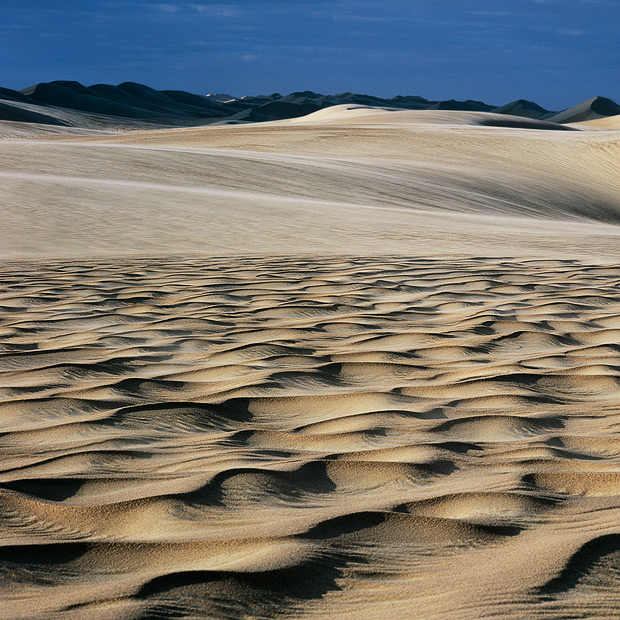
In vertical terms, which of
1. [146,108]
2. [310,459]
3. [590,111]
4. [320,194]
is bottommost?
[310,459]

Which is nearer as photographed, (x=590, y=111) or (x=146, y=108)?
(x=590, y=111)

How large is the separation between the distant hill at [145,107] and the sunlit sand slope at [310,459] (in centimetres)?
5524

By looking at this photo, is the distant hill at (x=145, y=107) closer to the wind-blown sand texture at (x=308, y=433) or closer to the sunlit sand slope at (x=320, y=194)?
the sunlit sand slope at (x=320, y=194)

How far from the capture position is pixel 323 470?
7.75ft

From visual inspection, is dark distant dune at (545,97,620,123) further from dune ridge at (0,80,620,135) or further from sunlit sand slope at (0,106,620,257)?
sunlit sand slope at (0,106,620,257)

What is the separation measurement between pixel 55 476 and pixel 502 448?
4.36 feet

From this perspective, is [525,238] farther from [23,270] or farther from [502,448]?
[502,448]

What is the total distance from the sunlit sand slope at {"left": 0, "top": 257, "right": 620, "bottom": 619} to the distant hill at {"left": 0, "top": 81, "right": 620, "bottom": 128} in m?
55.2

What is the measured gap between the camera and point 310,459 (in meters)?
2.44

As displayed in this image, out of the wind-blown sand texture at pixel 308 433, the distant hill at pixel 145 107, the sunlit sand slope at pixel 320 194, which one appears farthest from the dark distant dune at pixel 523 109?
the wind-blown sand texture at pixel 308 433

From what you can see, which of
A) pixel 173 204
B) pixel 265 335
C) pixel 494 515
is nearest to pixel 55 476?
pixel 494 515

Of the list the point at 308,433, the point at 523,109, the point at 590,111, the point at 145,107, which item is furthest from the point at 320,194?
the point at 523,109

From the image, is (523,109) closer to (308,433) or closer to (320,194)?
(320,194)

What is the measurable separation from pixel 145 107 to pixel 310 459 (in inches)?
3711
